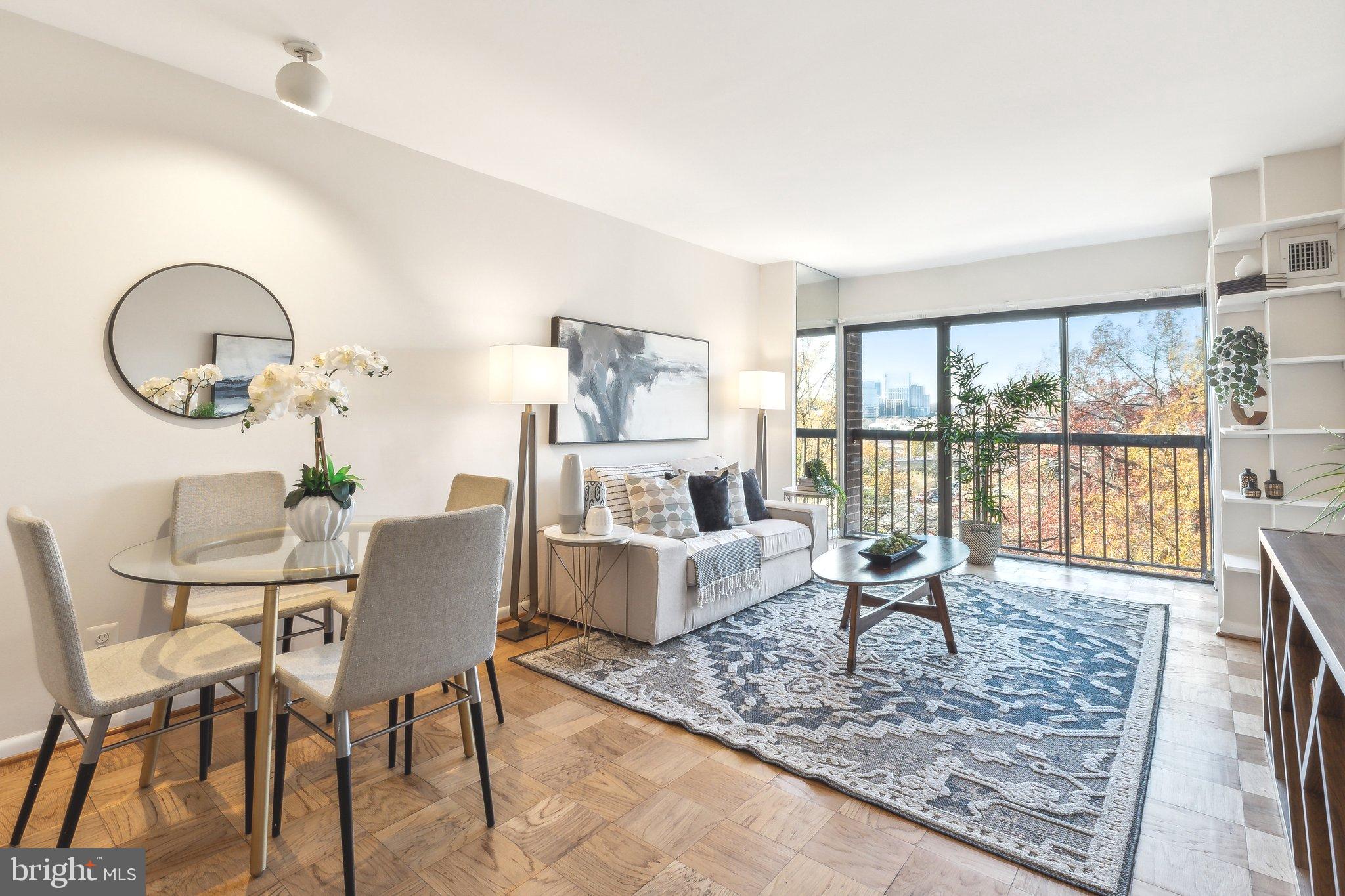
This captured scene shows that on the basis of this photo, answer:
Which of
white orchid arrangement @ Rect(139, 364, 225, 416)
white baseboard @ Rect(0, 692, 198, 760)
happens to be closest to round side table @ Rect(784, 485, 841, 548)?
white orchid arrangement @ Rect(139, 364, 225, 416)

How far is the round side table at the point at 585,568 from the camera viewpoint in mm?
3123

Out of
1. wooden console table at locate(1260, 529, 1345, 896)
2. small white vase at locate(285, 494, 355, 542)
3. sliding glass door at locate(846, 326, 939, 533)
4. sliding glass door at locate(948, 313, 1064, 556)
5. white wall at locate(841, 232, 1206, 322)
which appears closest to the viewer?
wooden console table at locate(1260, 529, 1345, 896)

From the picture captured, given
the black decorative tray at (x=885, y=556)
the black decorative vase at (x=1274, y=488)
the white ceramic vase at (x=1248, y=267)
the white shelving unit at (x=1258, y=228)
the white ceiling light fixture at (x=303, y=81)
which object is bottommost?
the black decorative tray at (x=885, y=556)

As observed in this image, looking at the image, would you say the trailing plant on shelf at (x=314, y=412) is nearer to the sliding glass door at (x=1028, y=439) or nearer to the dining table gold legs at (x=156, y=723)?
the dining table gold legs at (x=156, y=723)

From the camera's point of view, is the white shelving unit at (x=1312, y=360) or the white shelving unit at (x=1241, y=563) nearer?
the white shelving unit at (x=1312, y=360)

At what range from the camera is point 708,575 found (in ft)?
11.1

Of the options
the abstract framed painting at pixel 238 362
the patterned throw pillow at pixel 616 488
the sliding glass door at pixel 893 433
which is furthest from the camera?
the sliding glass door at pixel 893 433

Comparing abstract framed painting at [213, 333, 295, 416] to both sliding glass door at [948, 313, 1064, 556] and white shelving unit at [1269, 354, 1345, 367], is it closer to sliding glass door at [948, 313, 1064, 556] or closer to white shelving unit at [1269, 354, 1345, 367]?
white shelving unit at [1269, 354, 1345, 367]

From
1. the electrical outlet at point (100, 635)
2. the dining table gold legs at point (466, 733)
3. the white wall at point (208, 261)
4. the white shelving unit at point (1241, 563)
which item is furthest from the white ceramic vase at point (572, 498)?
the white shelving unit at point (1241, 563)

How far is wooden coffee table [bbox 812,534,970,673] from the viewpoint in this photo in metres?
2.88

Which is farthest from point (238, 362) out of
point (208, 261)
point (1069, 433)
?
point (1069, 433)

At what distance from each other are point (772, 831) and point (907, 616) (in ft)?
7.03

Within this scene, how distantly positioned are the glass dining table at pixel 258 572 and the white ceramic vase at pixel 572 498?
1191 millimetres

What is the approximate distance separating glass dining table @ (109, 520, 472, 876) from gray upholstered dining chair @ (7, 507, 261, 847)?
11 centimetres
